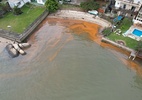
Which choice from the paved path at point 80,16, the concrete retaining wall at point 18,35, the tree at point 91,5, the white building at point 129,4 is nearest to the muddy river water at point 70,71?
the concrete retaining wall at point 18,35

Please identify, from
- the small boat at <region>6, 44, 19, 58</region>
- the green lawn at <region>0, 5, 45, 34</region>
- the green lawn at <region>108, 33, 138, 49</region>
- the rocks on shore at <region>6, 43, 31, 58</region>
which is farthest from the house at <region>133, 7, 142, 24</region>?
the small boat at <region>6, 44, 19, 58</region>

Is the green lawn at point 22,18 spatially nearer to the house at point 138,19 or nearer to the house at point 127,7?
the house at point 127,7

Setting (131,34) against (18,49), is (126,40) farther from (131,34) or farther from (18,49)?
(18,49)

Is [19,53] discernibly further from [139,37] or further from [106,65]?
[139,37]

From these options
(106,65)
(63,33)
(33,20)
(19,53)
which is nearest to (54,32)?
(63,33)

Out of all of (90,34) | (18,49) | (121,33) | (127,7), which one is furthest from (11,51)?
(127,7)
